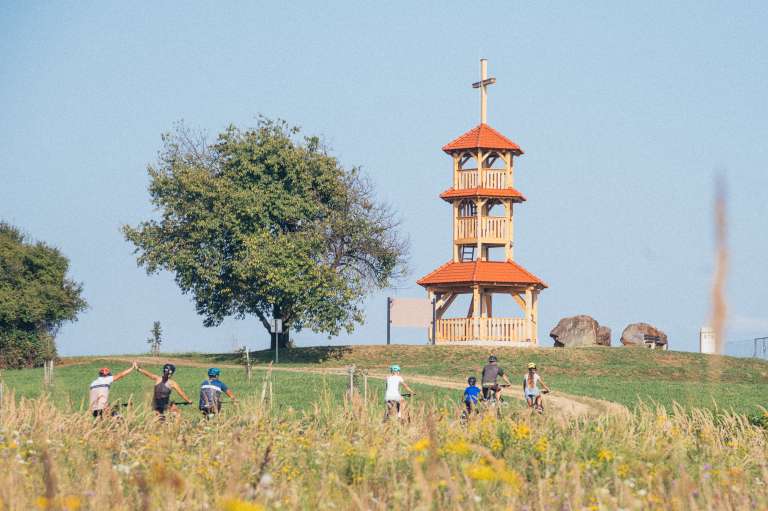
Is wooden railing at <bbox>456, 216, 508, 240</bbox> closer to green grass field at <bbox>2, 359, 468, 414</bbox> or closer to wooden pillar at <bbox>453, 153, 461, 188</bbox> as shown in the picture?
wooden pillar at <bbox>453, 153, 461, 188</bbox>

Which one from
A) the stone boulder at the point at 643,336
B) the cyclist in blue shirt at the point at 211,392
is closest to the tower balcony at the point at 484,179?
the stone boulder at the point at 643,336

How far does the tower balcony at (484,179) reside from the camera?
54.8m

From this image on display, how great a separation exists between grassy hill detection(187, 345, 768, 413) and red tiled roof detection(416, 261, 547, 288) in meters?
3.72

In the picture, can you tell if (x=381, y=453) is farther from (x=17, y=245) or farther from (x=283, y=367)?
(x=17, y=245)

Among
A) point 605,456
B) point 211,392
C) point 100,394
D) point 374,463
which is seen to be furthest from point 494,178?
point 374,463

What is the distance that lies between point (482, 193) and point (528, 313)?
6.08 meters

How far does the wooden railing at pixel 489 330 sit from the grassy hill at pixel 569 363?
94.5 inches

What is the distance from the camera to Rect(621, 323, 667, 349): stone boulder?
60656 millimetres

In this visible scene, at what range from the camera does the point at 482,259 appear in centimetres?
5512

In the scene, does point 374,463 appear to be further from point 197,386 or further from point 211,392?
point 197,386

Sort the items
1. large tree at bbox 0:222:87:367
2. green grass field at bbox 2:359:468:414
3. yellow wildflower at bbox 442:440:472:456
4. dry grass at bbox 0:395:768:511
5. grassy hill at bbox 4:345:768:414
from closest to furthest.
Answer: yellow wildflower at bbox 442:440:472:456 → dry grass at bbox 0:395:768:511 → green grass field at bbox 2:359:468:414 → grassy hill at bbox 4:345:768:414 → large tree at bbox 0:222:87:367

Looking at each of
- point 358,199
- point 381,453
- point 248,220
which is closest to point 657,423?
point 381,453

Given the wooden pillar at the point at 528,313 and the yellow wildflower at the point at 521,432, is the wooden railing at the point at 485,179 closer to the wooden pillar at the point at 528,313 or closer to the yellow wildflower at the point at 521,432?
the wooden pillar at the point at 528,313

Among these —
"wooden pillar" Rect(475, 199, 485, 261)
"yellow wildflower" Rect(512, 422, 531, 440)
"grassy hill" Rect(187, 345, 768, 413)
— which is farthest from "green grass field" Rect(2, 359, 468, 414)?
"wooden pillar" Rect(475, 199, 485, 261)
